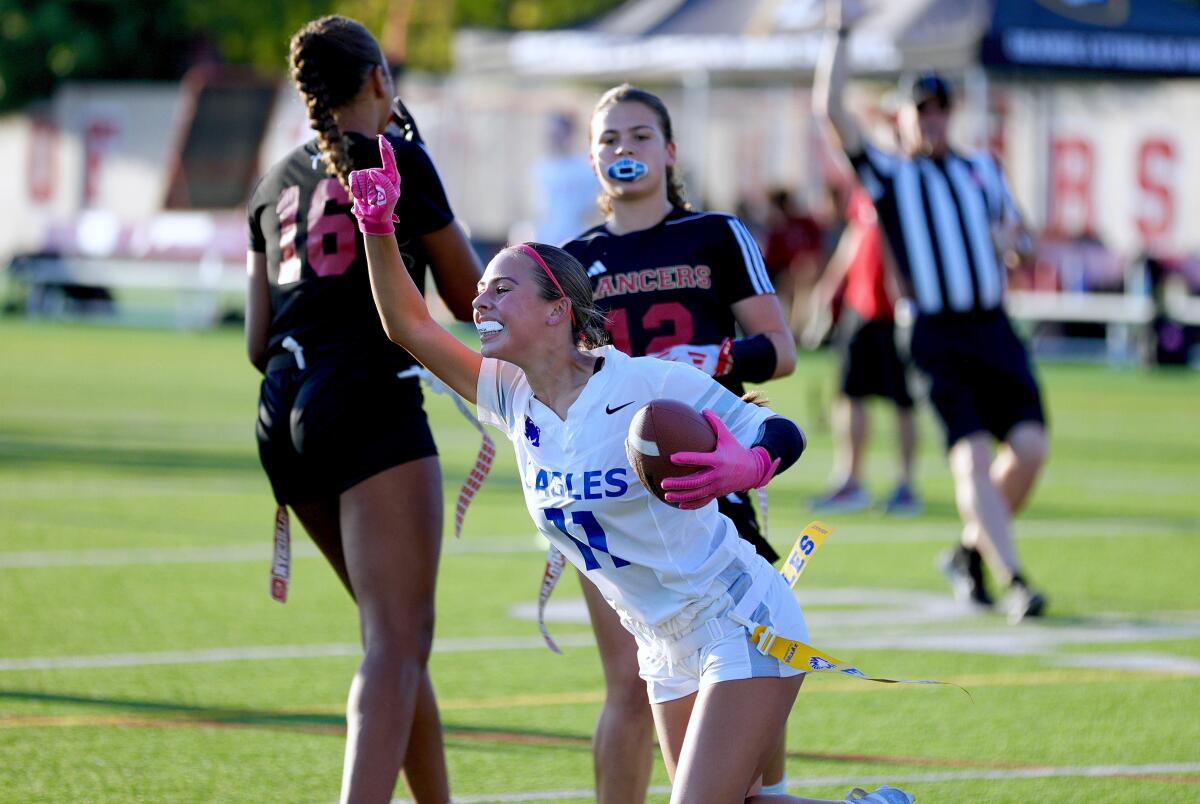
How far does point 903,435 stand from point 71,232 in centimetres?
2755

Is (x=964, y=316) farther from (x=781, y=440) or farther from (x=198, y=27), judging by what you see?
(x=198, y=27)

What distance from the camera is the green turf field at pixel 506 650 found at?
602cm

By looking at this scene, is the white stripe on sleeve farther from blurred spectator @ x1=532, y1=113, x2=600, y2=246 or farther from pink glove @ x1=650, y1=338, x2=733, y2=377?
blurred spectator @ x1=532, y1=113, x2=600, y2=246

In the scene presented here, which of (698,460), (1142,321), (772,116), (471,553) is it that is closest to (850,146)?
(471,553)

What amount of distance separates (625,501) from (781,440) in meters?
0.38

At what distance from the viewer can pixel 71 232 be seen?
36688mm

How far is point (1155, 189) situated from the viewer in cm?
3216

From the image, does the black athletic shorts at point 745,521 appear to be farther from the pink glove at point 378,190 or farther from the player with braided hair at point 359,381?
the pink glove at point 378,190

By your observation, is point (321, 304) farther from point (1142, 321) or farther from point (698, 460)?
point (1142, 321)

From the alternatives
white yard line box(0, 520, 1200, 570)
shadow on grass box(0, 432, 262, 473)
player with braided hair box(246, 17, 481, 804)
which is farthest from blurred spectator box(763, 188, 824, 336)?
player with braided hair box(246, 17, 481, 804)

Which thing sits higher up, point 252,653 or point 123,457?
point 252,653

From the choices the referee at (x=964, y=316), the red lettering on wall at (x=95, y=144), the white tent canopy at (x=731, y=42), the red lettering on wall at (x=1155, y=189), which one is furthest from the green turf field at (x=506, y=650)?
the red lettering on wall at (x=95, y=144)

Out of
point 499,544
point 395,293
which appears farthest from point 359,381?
point 499,544

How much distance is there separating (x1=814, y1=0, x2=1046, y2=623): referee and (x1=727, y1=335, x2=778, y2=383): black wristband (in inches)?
142
